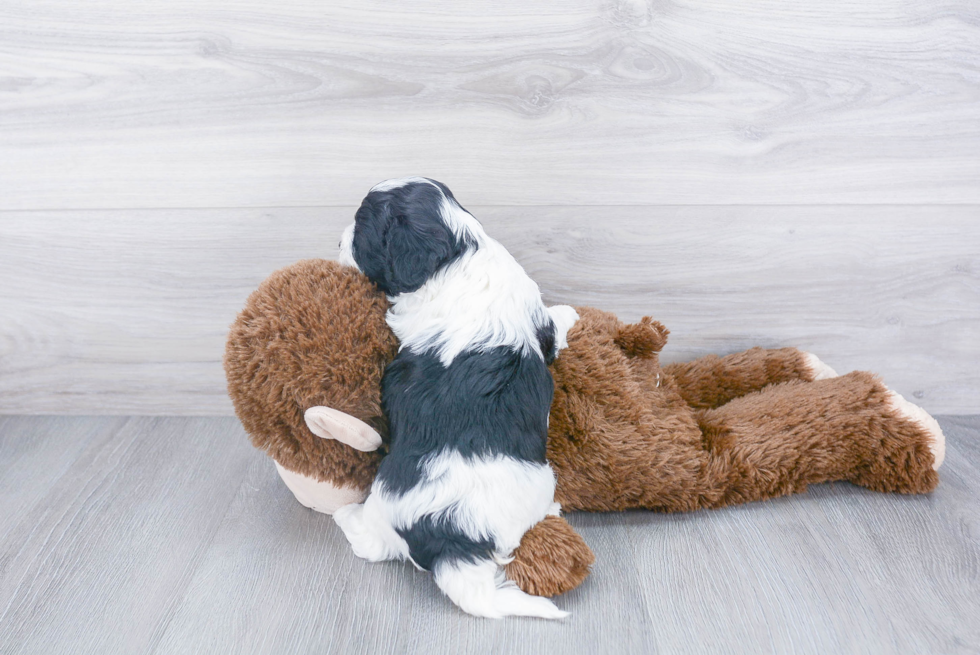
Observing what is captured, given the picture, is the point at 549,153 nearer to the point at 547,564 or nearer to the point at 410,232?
the point at 410,232

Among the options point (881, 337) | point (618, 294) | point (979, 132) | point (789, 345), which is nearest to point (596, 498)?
point (618, 294)

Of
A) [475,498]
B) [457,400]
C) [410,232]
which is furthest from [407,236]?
[475,498]

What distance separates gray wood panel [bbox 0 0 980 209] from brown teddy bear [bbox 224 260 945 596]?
0.94ft

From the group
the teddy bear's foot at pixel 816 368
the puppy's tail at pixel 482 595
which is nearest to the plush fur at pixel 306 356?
the puppy's tail at pixel 482 595

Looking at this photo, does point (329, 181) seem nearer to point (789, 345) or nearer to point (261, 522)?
point (261, 522)

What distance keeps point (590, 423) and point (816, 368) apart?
48 cm

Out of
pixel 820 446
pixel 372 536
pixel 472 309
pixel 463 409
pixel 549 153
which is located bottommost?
pixel 372 536

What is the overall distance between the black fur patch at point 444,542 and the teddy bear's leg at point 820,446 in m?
0.39

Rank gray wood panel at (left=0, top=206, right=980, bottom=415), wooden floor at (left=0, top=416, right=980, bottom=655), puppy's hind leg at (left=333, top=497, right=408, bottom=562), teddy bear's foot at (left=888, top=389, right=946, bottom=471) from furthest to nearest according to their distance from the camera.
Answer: gray wood panel at (left=0, top=206, right=980, bottom=415) → teddy bear's foot at (left=888, top=389, right=946, bottom=471) → puppy's hind leg at (left=333, top=497, right=408, bottom=562) → wooden floor at (left=0, top=416, right=980, bottom=655)

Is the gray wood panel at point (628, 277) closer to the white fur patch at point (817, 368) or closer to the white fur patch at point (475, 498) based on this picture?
the white fur patch at point (817, 368)

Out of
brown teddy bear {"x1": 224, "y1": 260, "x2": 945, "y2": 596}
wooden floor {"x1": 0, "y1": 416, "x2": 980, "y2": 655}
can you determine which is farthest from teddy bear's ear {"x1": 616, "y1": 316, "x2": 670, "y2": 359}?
wooden floor {"x1": 0, "y1": 416, "x2": 980, "y2": 655}

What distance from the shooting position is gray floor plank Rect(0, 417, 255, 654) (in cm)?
90

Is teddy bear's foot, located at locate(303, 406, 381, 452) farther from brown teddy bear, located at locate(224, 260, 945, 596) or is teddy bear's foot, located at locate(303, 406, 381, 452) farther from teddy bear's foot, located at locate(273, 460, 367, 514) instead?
teddy bear's foot, located at locate(273, 460, 367, 514)

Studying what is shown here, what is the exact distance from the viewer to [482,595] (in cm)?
A: 88
